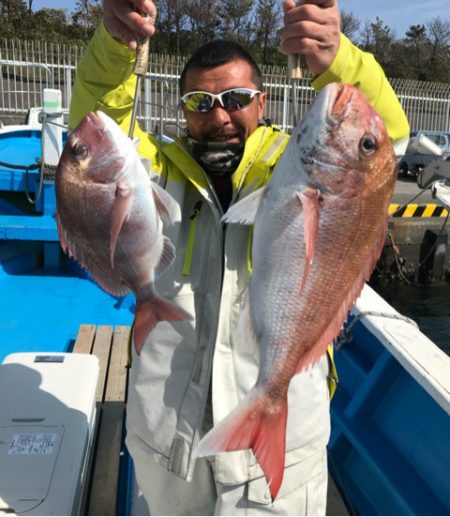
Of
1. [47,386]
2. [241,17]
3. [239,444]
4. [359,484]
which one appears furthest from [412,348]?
[241,17]

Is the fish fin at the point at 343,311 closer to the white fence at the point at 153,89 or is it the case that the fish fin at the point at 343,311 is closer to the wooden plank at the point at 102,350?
the wooden plank at the point at 102,350

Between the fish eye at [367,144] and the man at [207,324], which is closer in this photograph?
the fish eye at [367,144]

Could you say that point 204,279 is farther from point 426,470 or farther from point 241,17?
point 241,17

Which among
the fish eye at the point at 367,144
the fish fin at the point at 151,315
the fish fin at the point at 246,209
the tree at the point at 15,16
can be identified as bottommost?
the fish fin at the point at 151,315

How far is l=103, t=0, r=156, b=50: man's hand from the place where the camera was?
188 centimetres

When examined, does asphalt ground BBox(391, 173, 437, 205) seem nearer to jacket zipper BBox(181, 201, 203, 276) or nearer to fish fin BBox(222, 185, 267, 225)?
jacket zipper BBox(181, 201, 203, 276)

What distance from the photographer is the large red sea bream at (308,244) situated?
64.3 inches

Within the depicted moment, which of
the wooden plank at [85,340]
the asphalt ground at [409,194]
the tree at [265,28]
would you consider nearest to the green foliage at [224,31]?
the tree at [265,28]

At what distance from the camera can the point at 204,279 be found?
7.23ft

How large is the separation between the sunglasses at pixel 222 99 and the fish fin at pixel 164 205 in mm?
452

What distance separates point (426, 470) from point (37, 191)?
195 inches

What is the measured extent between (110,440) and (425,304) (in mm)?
10016

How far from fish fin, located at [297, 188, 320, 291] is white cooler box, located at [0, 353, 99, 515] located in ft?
5.26

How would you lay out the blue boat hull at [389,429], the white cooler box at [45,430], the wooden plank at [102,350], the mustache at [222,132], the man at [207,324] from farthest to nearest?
the wooden plank at [102,350] < the blue boat hull at [389,429] < the white cooler box at [45,430] < the mustache at [222,132] < the man at [207,324]
